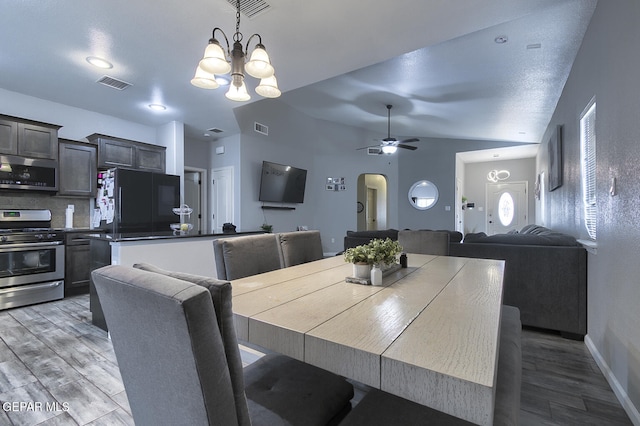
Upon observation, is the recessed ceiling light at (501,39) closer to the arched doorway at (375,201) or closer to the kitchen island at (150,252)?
the kitchen island at (150,252)

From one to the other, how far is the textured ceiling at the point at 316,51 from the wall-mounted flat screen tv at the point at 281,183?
46.5 inches

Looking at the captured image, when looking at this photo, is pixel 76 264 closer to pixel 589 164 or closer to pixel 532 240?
pixel 532 240

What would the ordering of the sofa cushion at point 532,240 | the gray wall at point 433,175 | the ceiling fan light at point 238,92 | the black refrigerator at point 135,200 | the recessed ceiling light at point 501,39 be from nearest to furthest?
the ceiling fan light at point 238,92
the sofa cushion at point 532,240
the recessed ceiling light at point 501,39
the black refrigerator at point 135,200
the gray wall at point 433,175

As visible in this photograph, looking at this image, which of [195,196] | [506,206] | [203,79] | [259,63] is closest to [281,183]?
[195,196]

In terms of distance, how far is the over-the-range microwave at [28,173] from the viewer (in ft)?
12.5

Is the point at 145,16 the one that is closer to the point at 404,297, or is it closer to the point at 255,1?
the point at 255,1

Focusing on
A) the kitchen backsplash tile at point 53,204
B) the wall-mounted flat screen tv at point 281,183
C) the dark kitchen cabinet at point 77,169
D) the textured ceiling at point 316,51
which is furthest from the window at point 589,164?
the kitchen backsplash tile at point 53,204

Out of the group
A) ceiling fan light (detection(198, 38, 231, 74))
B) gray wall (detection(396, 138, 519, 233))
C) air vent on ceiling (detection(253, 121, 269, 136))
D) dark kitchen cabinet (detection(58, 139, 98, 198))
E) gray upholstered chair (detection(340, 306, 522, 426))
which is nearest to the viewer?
gray upholstered chair (detection(340, 306, 522, 426))

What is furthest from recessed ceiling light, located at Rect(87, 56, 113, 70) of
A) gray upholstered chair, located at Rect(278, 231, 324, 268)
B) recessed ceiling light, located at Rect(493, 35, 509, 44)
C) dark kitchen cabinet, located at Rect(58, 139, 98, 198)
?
recessed ceiling light, located at Rect(493, 35, 509, 44)

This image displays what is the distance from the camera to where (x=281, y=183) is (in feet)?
20.4

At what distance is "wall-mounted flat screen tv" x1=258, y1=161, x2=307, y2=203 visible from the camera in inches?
233

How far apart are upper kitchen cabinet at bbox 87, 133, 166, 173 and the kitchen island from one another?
2.10 m

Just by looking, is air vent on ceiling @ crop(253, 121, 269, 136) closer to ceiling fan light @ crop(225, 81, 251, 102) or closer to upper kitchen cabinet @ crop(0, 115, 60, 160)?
upper kitchen cabinet @ crop(0, 115, 60, 160)

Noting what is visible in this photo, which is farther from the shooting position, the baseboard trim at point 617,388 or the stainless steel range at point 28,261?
the stainless steel range at point 28,261
